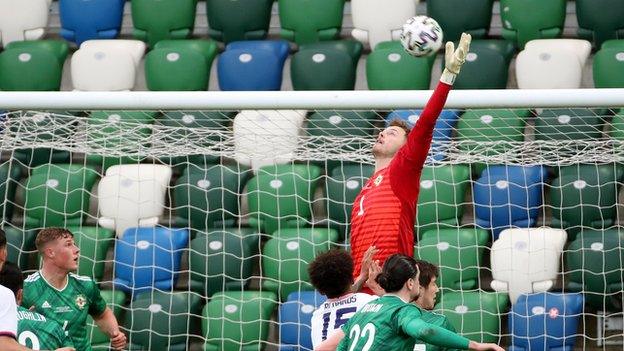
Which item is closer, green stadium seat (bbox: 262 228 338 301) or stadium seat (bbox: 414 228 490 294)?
stadium seat (bbox: 414 228 490 294)

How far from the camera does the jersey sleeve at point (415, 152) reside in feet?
21.9

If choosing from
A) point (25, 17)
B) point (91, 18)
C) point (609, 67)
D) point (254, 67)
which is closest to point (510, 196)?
point (609, 67)

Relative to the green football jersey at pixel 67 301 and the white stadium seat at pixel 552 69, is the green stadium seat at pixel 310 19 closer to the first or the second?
the white stadium seat at pixel 552 69

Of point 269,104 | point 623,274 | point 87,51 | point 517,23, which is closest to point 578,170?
point 623,274

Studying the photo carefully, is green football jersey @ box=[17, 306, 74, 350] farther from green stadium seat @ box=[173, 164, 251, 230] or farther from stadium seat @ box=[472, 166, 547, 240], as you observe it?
stadium seat @ box=[472, 166, 547, 240]

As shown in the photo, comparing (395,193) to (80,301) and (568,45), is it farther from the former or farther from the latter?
(568,45)

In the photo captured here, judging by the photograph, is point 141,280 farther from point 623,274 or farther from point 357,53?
point 623,274

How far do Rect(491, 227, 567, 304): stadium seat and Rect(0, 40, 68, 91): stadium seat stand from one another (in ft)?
10.7

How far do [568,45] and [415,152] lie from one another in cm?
321

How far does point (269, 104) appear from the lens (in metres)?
7.94

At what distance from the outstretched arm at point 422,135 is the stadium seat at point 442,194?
2.15 meters

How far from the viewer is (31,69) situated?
408 inches

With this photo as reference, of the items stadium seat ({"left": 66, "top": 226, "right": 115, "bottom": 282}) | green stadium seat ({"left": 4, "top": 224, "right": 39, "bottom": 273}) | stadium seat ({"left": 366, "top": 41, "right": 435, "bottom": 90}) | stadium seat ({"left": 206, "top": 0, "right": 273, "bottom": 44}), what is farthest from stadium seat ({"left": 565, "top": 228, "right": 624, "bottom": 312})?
green stadium seat ({"left": 4, "top": 224, "right": 39, "bottom": 273})

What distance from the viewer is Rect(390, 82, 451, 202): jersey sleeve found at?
6688 millimetres
